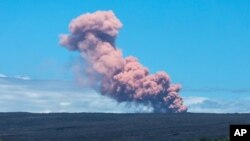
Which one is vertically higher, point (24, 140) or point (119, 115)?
point (119, 115)

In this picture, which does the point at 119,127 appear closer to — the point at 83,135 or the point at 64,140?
the point at 83,135

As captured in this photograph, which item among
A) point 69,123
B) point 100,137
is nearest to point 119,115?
point 69,123

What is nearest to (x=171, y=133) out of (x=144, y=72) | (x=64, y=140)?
(x=64, y=140)

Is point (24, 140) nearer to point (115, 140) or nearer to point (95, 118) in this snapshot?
point (115, 140)

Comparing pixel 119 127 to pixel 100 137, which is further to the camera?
pixel 119 127

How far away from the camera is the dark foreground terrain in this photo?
7056cm

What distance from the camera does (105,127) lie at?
3541 inches

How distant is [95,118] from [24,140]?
137 ft

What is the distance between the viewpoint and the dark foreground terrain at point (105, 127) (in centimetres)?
7056

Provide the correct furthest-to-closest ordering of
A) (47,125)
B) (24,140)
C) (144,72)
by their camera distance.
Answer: (144,72) → (47,125) → (24,140)

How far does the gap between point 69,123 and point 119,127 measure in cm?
1397

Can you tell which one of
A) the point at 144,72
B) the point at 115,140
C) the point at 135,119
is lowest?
the point at 115,140

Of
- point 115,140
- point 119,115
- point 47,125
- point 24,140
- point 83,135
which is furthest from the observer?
point 119,115

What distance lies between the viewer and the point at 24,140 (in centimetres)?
6919
